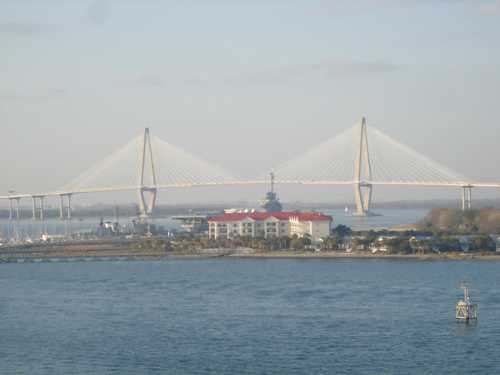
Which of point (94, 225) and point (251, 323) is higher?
point (94, 225)

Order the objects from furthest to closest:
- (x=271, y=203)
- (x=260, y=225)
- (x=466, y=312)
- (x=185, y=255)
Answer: (x=271, y=203)
(x=260, y=225)
(x=185, y=255)
(x=466, y=312)

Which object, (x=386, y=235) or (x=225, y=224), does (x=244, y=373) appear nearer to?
(x=386, y=235)

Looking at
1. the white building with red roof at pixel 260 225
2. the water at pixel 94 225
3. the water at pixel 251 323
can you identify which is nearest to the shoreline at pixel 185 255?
the water at pixel 251 323

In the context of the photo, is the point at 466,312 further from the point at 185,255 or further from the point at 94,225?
the point at 94,225

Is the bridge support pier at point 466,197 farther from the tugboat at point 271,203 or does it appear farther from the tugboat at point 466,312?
the tugboat at point 466,312

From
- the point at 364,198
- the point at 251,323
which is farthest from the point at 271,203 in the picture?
the point at 251,323

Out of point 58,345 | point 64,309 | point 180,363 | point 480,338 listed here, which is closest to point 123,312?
point 64,309

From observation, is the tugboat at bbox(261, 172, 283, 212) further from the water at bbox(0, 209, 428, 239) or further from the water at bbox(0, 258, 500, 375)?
the water at bbox(0, 258, 500, 375)

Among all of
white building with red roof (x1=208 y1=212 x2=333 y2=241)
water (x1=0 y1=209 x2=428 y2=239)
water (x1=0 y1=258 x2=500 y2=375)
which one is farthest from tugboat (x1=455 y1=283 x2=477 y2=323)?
water (x1=0 y1=209 x2=428 y2=239)
